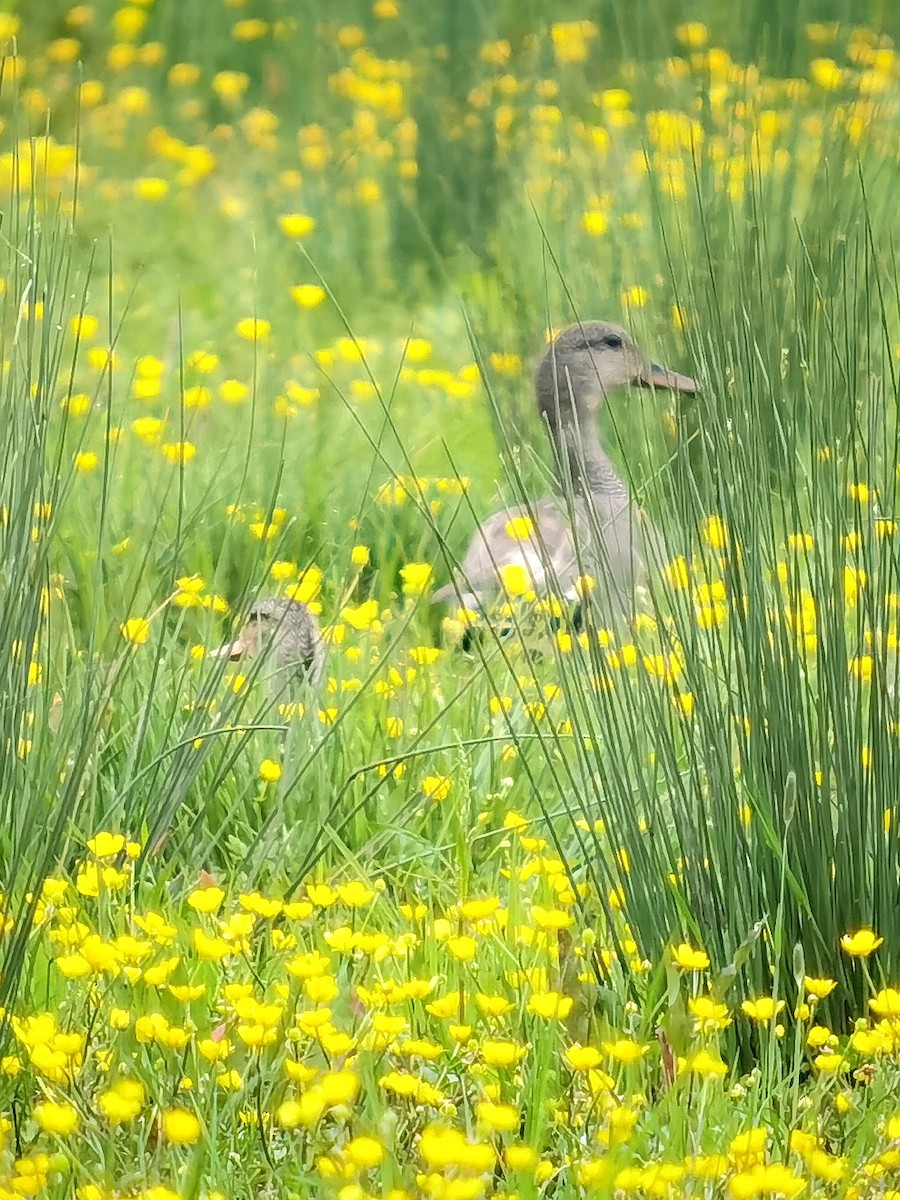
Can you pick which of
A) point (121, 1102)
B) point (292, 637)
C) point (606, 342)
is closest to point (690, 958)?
point (121, 1102)

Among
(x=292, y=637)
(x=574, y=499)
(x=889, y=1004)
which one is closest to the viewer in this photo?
(x=889, y=1004)

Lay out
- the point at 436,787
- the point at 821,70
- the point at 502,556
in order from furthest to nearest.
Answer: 1. the point at 821,70
2. the point at 502,556
3. the point at 436,787

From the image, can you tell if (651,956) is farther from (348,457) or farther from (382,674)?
(348,457)

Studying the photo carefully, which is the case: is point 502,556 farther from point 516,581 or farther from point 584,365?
point 584,365

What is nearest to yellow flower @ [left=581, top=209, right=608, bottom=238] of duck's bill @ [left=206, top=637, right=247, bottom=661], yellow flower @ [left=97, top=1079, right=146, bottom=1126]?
duck's bill @ [left=206, top=637, right=247, bottom=661]

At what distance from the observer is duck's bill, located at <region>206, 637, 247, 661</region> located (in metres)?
2.37

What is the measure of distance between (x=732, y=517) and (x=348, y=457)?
238cm

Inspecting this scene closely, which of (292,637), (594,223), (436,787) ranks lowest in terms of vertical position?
(292,637)

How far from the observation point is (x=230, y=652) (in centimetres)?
241

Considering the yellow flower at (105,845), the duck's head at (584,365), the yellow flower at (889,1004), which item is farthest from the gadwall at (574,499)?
the yellow flower at (889,1004)

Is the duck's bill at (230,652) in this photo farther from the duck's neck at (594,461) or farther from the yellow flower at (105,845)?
the duck's neck at (594,461)

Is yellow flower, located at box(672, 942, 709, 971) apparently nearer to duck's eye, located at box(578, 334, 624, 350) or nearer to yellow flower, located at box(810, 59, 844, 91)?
duck's eye, located at box(578, 334, 624, 350)

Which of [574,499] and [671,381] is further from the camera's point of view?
[574,499]

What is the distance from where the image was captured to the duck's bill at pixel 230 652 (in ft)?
7.79
